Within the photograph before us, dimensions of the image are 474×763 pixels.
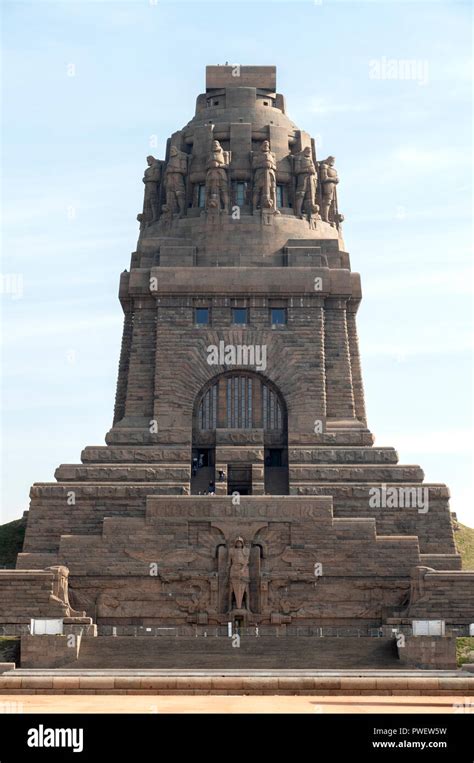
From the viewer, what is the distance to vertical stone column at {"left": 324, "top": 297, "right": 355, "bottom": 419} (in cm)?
5041

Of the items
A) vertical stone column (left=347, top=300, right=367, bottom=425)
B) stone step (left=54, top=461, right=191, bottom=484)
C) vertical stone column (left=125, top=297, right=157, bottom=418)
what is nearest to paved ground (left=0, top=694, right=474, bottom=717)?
stone step (left=54, top=461, right=191, bottom=484)

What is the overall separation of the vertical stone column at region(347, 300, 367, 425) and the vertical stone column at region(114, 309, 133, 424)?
947 cm

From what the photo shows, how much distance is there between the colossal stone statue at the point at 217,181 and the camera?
174ft

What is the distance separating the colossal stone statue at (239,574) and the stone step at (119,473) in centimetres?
535

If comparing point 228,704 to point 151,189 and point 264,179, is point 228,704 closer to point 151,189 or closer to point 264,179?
point 264,179

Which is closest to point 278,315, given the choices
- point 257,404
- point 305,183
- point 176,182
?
point 257,404

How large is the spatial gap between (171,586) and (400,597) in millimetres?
7857

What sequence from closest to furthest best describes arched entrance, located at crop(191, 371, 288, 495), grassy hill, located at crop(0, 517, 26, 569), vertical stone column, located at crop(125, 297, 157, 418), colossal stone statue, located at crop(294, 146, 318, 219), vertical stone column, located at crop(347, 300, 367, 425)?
1. arched entrance, located at crop(191, 371, 288, 495)
2. grassy hill, located at crop(0, 517, 26, 569)
3. vertical stone column, located at crop(125, 297, 157, 418)
4. vertical stone column, located at crop(347, 300, 367, 425)
5. colossal stone statue, located at crop(294, 146, 318, 219)

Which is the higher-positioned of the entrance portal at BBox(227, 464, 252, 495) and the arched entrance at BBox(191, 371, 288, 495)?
the arched entrance at BBox(191, 371, 288, 495)

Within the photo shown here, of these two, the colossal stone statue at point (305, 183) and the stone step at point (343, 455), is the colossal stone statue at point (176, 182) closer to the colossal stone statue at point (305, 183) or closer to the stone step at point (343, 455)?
the colossal stone statue at point (305, 183)

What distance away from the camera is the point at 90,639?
37750 millimetres

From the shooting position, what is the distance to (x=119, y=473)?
155 ft

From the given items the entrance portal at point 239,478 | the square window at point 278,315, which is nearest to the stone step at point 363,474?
the entrance portal at point 239,478

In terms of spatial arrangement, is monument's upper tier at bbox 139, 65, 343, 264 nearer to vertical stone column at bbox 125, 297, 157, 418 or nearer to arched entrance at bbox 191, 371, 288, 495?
vertical stone column at bbox 125, 297, 157, 418
